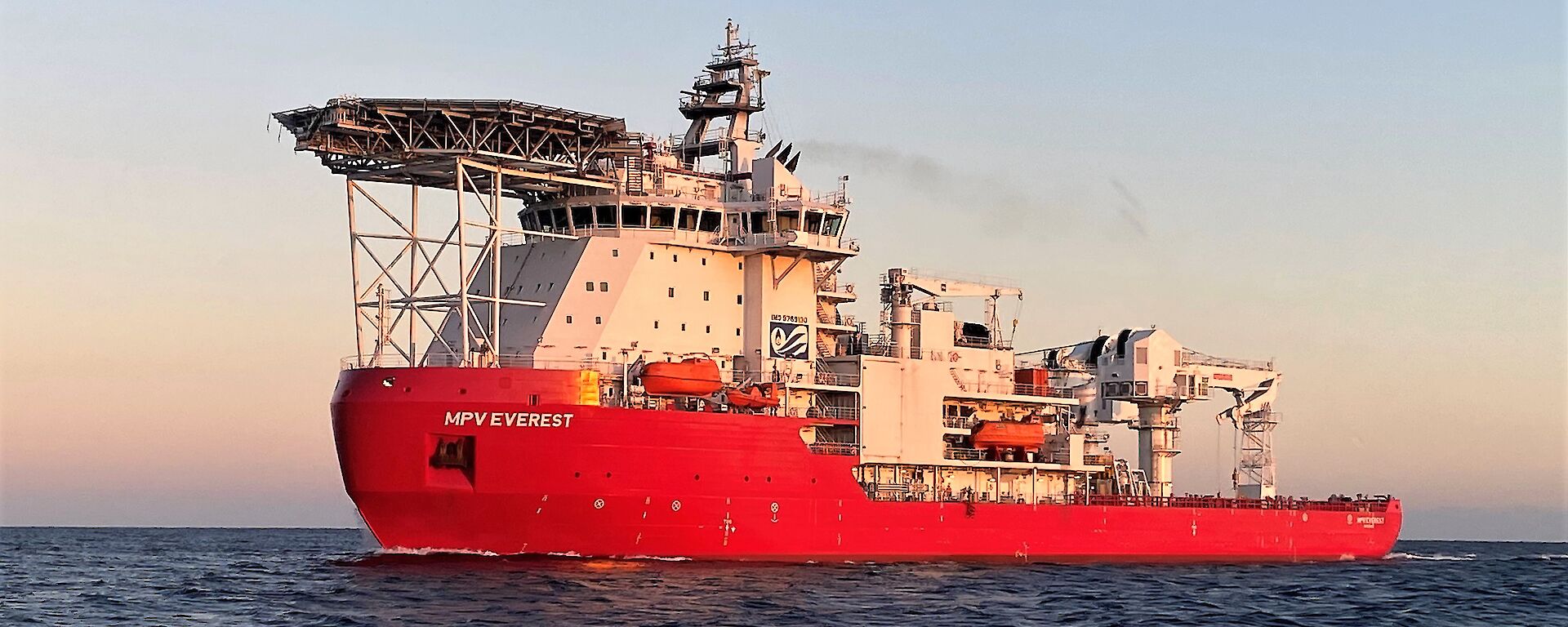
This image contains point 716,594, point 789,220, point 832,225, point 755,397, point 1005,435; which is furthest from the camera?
point 1005,435

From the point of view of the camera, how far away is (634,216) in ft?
137

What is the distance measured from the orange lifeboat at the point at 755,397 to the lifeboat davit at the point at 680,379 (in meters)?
0.55

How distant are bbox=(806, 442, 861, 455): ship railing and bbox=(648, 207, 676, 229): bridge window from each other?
232 inches

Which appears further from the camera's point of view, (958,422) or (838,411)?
(958,422)

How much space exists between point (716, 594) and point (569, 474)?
18.8ft

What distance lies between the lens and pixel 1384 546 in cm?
5353

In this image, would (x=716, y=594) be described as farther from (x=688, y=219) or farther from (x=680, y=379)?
(x=688, y=219)

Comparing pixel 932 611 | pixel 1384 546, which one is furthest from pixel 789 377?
pixel 1384 546

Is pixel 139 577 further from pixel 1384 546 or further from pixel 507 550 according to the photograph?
pixel 1384 546

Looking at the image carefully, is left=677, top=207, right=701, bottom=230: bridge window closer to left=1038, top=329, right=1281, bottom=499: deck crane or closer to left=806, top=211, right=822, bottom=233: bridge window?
left=806, top=211, right=822, bottom=233: bridge window

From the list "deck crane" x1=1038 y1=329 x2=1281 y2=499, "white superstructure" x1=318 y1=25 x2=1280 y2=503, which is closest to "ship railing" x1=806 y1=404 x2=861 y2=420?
"white superstructure" x1=318 y1=25 x2=1280 y2=503

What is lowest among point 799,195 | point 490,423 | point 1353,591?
point 1353,591

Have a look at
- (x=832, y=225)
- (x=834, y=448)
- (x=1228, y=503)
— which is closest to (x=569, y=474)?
(x=834, y=448)

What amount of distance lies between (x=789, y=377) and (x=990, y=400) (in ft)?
22.2
